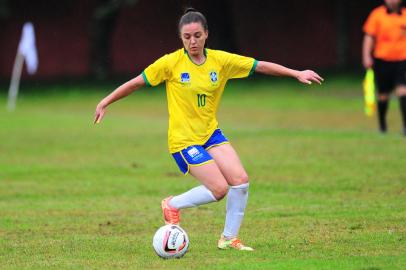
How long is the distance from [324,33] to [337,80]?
10.2 metres

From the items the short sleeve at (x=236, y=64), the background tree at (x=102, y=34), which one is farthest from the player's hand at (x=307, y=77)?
the background tree at (x=102, y=34)

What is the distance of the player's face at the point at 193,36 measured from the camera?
8719mm

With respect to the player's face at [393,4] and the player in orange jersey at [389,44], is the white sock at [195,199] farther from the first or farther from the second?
the player's face at [393,4]

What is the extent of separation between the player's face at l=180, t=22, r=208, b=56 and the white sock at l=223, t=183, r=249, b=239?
1.27m

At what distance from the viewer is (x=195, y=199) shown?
352 inches

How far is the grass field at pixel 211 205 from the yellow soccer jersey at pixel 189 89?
1039 mm

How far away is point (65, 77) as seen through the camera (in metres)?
44.2

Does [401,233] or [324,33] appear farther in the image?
[324,33]

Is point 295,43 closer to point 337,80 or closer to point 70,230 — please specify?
point 337,80

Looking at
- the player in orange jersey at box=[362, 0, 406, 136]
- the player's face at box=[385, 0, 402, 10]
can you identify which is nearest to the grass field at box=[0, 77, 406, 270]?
the player in orange jersey at box=[362, 0, 406, 136]

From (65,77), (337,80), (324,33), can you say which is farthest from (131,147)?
(324,33)

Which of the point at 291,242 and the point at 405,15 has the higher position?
the point at 405,15

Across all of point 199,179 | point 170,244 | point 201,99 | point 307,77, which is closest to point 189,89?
point 201,99

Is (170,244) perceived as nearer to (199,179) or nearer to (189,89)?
(199,179)
